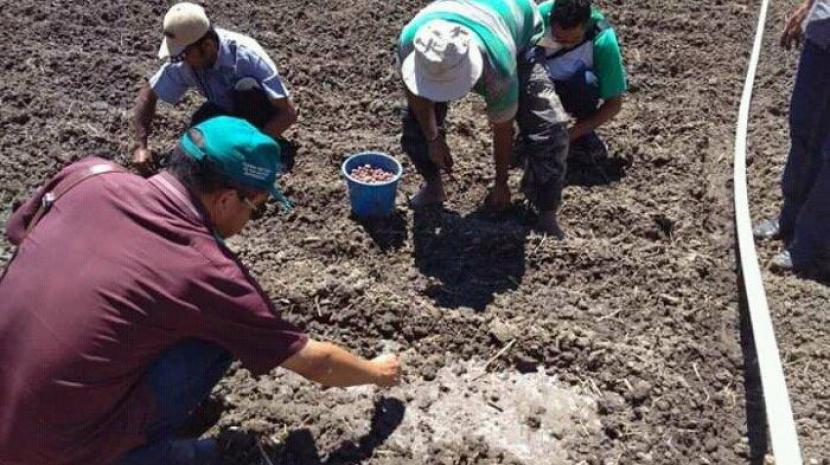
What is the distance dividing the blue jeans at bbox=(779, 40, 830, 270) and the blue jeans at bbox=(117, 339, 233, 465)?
9.10 ft

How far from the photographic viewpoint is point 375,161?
439 centimetres

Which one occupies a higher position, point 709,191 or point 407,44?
point 407,44

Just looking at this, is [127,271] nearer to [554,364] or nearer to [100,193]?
[100,193]

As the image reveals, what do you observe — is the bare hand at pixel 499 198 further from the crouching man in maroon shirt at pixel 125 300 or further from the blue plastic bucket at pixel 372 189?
the crouching man in maroon shirt at pixel 125 300

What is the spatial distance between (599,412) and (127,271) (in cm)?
194

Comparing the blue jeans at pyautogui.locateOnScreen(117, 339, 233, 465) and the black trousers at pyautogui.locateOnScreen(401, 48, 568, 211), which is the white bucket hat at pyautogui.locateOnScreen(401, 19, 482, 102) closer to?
the black trousers at pyautogui.locateOnScreen(401, 48, 568, 211)

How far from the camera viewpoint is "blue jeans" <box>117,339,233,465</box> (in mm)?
2707

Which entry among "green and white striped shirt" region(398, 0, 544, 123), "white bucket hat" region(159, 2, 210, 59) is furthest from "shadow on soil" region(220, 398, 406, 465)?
"white bucket hat" region(159, 2, 210, 59)

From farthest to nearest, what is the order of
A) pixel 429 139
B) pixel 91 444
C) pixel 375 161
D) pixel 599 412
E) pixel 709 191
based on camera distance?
pixel 709 191
pixel 375 161
pixel 429 139
pixel 599 412
pixel 91 444

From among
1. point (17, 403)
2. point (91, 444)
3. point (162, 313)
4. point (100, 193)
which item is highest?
point (100, 193)

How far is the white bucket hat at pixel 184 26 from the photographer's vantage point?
4035mm

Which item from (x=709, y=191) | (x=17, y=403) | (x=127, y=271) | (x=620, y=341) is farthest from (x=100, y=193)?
(x=709, y=191)

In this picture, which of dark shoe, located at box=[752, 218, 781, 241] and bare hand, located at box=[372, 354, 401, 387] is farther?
dark shoe, located at box=[752, 218, 781, 241]

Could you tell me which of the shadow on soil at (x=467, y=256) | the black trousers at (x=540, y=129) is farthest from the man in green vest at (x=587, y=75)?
the shadow on soil at (x=467, y=256)
